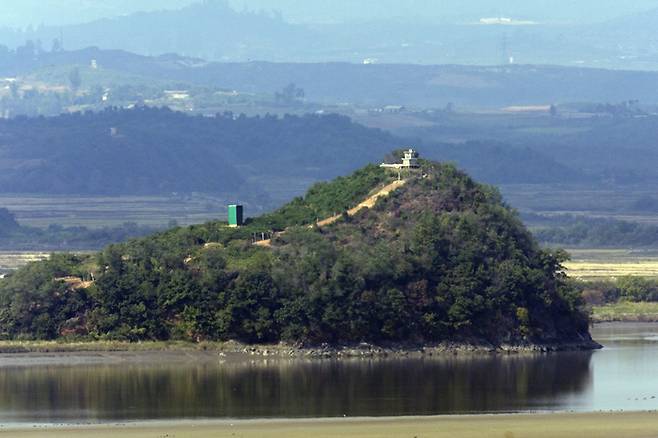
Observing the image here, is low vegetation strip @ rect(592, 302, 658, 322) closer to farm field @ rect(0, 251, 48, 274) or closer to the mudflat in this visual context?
farm field @ rect(0, 251, 48, 274)

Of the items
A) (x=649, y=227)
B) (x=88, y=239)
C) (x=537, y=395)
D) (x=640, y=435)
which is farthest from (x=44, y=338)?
(x=649, y=227)

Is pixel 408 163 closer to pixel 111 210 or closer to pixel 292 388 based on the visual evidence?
pixel 292 388

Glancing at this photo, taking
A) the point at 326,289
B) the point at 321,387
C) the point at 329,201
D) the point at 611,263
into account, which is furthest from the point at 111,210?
the point at 321,387

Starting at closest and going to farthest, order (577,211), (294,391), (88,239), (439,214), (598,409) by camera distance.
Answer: (598,409)
(294,391)
(439,214)
(88,239)
(577,211)

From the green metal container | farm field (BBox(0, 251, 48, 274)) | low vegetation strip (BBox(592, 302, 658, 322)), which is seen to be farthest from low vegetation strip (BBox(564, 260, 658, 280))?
the green metal container

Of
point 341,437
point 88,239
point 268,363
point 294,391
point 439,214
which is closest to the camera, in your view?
point 341,437

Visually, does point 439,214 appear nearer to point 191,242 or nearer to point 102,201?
point 191,242

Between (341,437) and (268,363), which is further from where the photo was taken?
(268,363)
